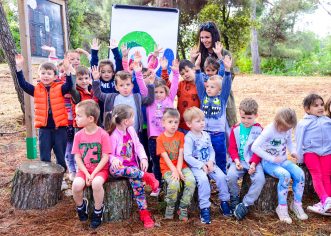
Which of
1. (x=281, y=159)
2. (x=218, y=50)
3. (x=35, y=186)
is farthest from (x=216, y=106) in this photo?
(x=35, y=186)

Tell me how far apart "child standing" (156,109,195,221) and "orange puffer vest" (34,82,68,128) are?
125cm

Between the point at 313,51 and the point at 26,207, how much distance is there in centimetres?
2328

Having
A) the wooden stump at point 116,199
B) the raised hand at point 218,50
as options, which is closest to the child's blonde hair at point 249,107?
the raised hand at point 218,50

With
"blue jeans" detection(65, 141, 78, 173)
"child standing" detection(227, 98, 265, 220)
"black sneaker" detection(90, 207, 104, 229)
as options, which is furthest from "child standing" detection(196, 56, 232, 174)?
"blue jeans" detection(65, 141, 78, 173)

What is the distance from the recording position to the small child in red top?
11.8 ft

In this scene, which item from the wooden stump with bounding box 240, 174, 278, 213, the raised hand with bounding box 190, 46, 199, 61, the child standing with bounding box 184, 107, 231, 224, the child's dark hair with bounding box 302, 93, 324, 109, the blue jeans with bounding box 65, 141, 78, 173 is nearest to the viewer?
the child standing with bounding box 184, 107, 231, 224

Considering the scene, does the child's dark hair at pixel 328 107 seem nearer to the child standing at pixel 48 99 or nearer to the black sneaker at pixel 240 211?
the black sneaker at pixel 240 211

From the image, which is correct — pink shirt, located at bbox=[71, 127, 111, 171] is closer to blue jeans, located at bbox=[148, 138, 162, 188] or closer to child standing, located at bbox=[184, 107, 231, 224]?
blue jeans, located at bbox=[148, 138, 162, 188]

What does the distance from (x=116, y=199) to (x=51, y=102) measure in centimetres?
140

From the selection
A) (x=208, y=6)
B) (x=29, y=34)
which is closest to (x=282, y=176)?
(x=29, y=34)

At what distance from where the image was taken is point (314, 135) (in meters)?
4.17

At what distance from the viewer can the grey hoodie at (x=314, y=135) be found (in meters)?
4.15

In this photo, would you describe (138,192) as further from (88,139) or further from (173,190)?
(88,139)

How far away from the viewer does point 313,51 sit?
23953 mm
